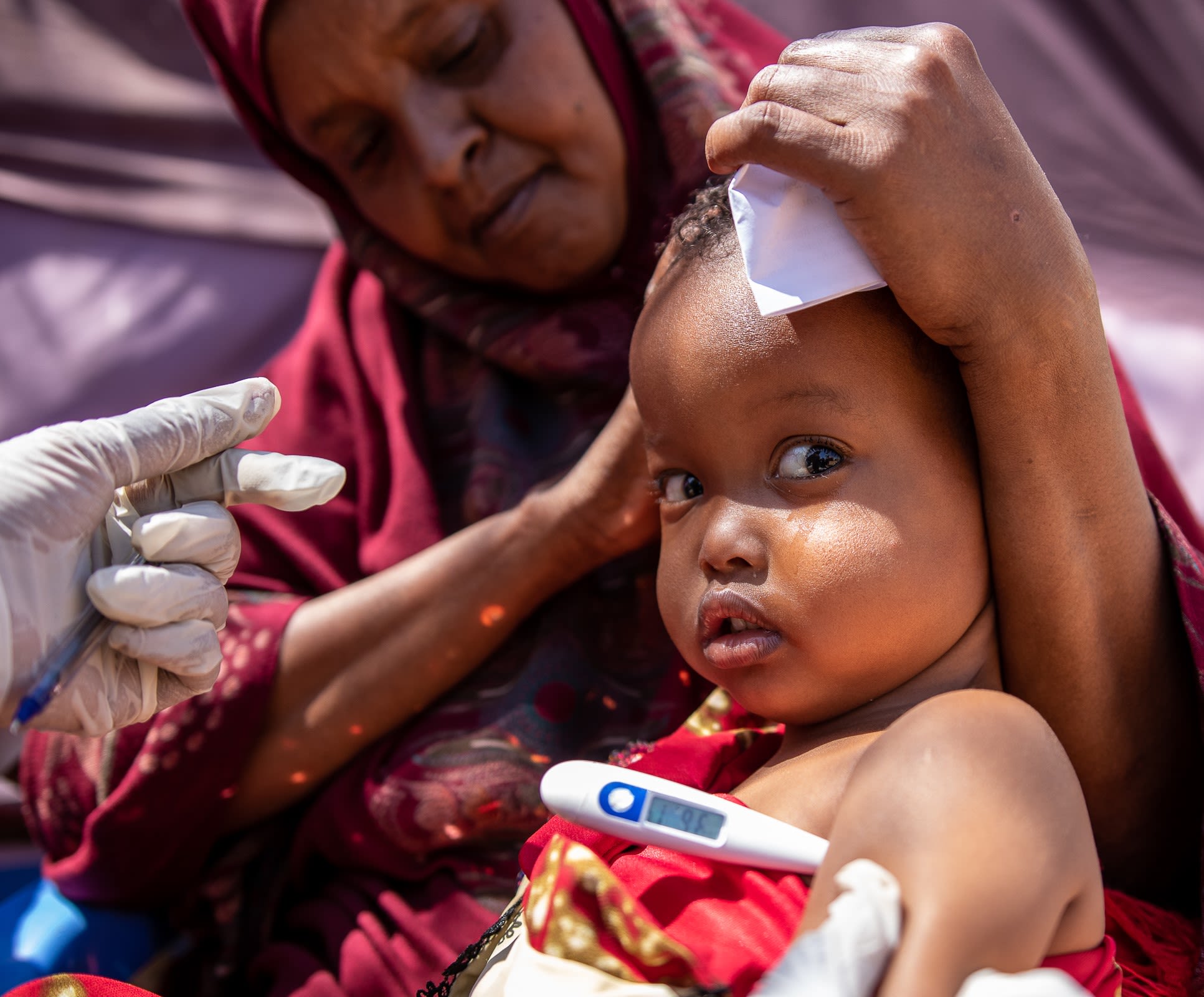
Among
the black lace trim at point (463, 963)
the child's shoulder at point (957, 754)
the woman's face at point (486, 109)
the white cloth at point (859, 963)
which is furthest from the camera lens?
the woman's face at point (486, 109)

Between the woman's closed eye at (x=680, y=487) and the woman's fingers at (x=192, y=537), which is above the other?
the woman's fingers at (x=192, y=537)

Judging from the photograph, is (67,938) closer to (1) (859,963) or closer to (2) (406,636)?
(2) (406,636)

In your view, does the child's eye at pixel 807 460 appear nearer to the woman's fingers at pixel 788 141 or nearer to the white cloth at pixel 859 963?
the woman's fingers at pixel 788 141

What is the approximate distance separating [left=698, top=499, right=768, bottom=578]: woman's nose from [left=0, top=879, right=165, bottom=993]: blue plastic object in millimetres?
820

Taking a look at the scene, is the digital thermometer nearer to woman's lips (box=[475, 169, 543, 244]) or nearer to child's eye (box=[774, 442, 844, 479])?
child's eye (box=[774, 442, 844, 479])

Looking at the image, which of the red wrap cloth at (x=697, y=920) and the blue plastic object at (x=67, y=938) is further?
the blue plastic object at (x=67, y=938)

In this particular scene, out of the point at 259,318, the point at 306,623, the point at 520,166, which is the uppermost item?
the point at 520,166

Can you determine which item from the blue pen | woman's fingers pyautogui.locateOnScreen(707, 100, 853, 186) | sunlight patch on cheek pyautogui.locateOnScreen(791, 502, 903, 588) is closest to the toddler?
sunlight patch on cheek pyautogui.locateOnScreen(791, 502, 903, 588)

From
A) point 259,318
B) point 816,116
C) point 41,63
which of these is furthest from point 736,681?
point 41,63

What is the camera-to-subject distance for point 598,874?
29.3 inches

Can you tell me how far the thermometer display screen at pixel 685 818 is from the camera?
30.0 inches

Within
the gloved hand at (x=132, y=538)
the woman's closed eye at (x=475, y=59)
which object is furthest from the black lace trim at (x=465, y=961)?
the woman's closed eye at (x=475, y=59)

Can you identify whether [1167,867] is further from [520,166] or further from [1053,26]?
[1053,26]

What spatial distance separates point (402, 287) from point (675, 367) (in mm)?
731
